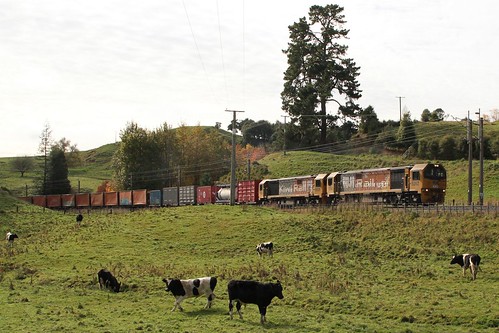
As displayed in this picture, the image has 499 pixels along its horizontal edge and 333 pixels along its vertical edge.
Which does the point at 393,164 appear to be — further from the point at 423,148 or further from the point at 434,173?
the point at 434,173

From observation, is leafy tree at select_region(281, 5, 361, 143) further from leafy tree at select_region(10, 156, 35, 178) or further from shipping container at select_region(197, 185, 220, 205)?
leafy tree at select_region(10, 156, 35, 178)

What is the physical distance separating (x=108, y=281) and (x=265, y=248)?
1395 centimetres

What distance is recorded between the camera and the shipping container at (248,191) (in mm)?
85125

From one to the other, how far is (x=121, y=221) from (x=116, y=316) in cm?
3771

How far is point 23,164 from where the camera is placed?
190m

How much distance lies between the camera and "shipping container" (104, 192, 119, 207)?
106 m

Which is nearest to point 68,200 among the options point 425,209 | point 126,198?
point 126,198

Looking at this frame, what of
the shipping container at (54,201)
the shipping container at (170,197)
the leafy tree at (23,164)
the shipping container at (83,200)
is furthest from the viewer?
the leafy tree at (23,164)

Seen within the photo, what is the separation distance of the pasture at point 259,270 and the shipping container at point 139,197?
3164 cm

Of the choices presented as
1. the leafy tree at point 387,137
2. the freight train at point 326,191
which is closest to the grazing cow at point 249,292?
the freight train at point 326,191

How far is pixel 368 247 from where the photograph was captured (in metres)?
44.8

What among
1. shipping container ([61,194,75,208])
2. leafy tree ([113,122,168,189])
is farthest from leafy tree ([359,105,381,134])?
shipping container ([61,194,75,208])

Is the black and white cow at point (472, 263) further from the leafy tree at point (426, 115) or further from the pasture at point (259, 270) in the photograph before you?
the leafy tree at point (426, 115)

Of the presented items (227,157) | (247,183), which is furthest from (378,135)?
(247,183)
